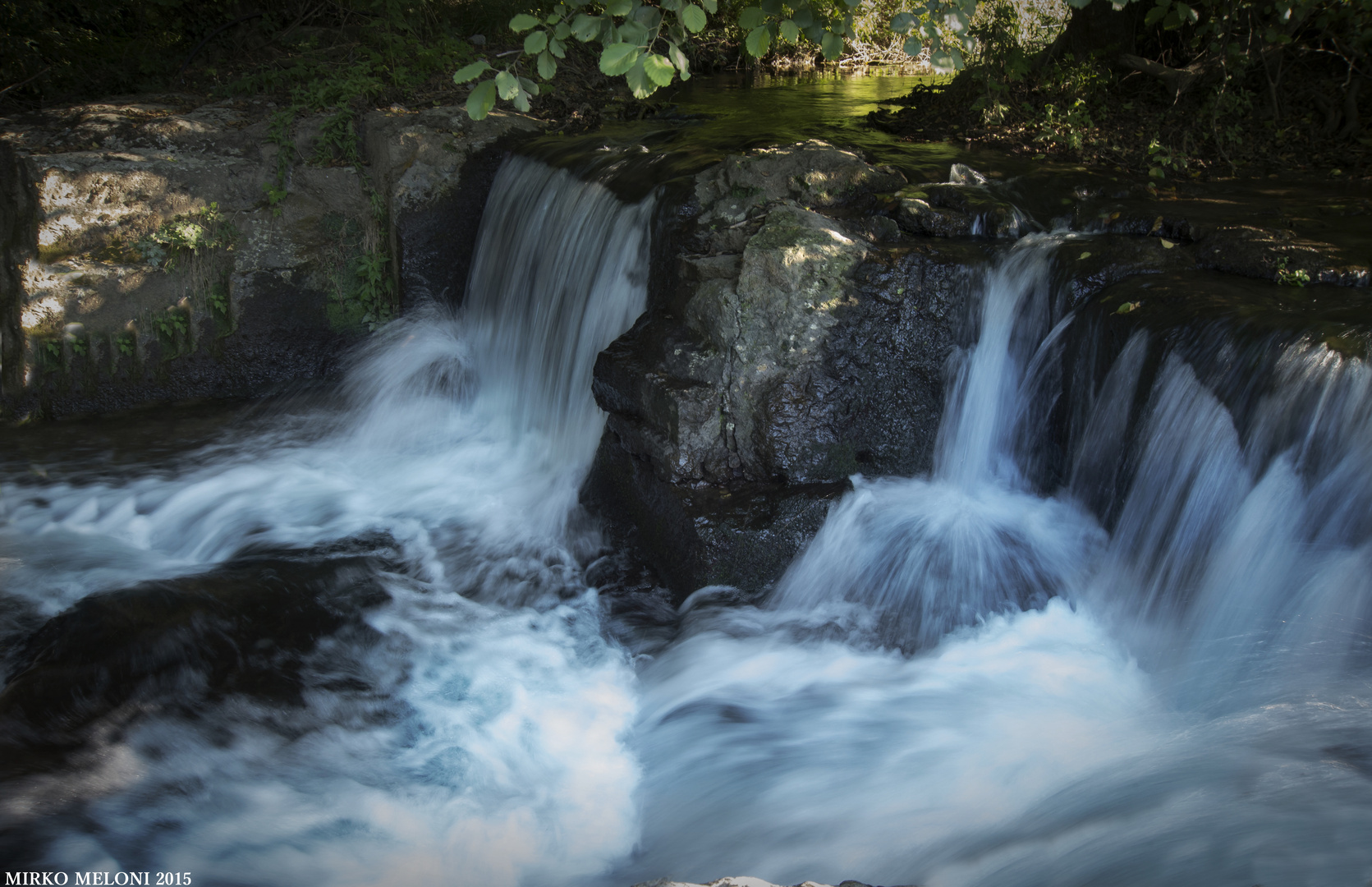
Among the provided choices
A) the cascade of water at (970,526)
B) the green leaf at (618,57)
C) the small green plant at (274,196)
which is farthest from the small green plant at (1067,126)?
the small green plant at (274,196)

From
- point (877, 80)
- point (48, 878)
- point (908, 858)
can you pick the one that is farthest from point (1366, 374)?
point (877, 80)

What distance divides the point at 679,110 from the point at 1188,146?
455cm

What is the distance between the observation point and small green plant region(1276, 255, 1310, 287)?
159 inches

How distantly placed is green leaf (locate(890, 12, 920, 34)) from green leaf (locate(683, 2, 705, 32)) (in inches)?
30.0

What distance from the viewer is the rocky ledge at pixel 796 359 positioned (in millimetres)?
4492

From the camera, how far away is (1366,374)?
333cm

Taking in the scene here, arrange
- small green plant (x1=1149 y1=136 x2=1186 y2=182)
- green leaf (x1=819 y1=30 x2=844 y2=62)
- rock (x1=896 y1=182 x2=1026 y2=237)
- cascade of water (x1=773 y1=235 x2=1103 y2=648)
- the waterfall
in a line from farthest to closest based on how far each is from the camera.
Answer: small green plant (x1=1149 y1=136 x2=1186 y2=182), rock (x1=896 y1=182 x2=1026 y2=237), cascade of water (x1=773 y1=235 x2=1103 y2=648), green leaf (x1=819 y1=30 x2=844 y2=62), the waterfall

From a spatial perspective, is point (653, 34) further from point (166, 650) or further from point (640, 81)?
point (166, 650)

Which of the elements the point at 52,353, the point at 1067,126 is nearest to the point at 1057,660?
the point at 1067,126

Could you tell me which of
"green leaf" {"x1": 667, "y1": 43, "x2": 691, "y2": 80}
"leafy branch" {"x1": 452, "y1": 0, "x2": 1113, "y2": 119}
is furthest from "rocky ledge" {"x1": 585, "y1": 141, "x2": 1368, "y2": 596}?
"green leaf" {"x1": 667, "y1": 43, "x2": 691, "y2": 80}

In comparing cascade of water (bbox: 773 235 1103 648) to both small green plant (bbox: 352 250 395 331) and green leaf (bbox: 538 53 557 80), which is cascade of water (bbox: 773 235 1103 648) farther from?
small green plant (bbox: 352 250 395 331)

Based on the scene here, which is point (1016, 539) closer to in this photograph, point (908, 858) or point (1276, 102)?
point (908, 858)

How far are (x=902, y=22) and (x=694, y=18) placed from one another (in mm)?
858

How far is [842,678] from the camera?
404cm
